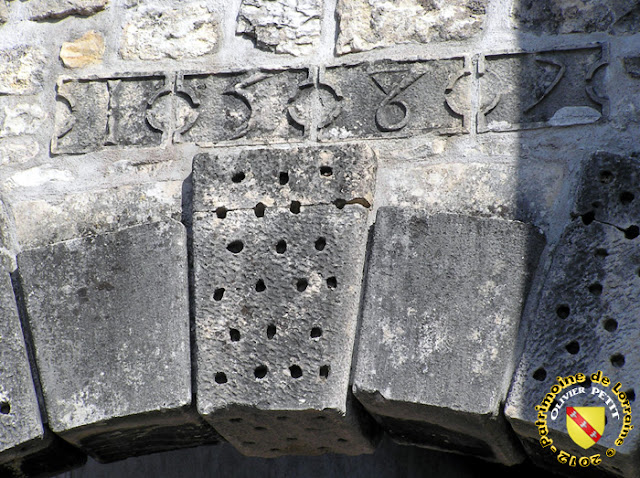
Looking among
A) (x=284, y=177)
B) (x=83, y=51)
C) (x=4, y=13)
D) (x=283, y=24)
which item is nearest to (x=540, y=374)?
(x=284, y=177)

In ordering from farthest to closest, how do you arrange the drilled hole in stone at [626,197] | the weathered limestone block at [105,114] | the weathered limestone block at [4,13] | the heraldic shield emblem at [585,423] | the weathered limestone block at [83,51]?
1. the weathered limestone block at [4,13]
2. the weathered limestone block at [83,51]
3. the weathered limestone block at [105,114]
4. the drilled hole in stone at [626,197]
5. the heraldic shield emblem at [585,423]

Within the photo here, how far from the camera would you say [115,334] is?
90.0 inches

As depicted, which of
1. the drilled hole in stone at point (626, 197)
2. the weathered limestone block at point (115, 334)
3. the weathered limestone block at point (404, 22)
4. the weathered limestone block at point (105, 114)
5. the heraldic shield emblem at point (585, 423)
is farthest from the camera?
the weathered limestone block at point (105, 114)

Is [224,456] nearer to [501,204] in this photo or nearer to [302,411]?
[302,411]

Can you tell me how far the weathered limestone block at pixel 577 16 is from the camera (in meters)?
2.29

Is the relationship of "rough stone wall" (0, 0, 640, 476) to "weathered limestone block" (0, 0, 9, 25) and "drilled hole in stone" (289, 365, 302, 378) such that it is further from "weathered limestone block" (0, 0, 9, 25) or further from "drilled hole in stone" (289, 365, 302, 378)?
"weathered limestone block" (0, 0, 9, 25)

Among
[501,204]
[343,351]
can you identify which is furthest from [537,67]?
[343,351]

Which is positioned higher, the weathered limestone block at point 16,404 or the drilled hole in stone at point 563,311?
the drilled hole in stone at point 563,311

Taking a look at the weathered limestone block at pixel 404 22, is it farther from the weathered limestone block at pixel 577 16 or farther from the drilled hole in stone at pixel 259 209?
the drilled hole in stone at pixel 259 209

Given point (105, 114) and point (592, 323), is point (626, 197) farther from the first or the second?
point (105, 114)

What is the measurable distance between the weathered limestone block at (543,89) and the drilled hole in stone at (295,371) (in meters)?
0.68

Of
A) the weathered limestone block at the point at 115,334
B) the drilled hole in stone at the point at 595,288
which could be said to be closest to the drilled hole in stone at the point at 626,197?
the drilled hole in stone at the point at 595,288

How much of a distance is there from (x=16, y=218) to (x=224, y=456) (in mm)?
1340

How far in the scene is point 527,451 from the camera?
7.32ft
